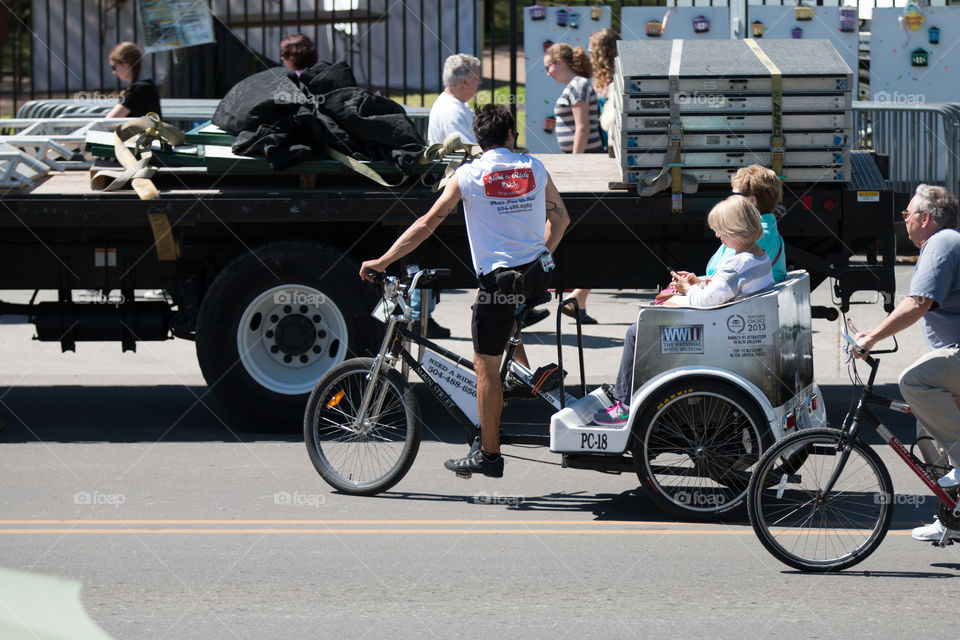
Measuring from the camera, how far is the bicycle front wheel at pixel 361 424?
702 centimetres

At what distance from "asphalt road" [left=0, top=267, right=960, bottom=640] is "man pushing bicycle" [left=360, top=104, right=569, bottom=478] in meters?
0.51

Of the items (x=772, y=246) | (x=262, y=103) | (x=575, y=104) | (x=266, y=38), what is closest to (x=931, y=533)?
(x=772, y=246)

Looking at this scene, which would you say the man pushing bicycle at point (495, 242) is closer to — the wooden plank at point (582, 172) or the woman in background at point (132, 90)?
the wooden plank at point (582, 172)

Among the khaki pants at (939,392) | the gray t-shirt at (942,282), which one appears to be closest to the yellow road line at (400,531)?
the khaki pants at (939,392)

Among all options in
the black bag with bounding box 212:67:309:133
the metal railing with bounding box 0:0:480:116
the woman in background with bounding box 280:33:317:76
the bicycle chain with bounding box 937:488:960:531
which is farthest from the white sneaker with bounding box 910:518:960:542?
the metal railing with bounding box 0:0:480:116

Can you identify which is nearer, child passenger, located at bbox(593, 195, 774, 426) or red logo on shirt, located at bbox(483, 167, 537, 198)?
child passenger, located at bbox(593, 195, 774, 426)

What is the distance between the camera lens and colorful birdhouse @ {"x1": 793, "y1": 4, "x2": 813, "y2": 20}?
49.3ft

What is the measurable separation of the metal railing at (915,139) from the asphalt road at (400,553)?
7.00 metres

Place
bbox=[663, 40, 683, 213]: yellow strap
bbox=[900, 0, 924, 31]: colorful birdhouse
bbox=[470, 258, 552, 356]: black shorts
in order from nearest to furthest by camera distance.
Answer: bbox=[470, 258, 552, 356]: black shorts, bbox=[663, 40, 683, 213]: yellow strap, bbox=[900, 0, 924, 31]: colorful birdhouse

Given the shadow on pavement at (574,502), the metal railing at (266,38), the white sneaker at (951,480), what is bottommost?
the shadow on pavement at (574,502)

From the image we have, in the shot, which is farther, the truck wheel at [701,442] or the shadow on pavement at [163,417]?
the shadow on pavement at [163,417]

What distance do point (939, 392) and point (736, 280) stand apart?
1.11 meters

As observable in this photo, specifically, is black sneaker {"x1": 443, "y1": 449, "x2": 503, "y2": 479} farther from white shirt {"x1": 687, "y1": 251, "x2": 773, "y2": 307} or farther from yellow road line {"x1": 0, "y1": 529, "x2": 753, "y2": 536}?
white shirt {"x1": 687, "y1": 251, "x2": 773, "y2": 307}

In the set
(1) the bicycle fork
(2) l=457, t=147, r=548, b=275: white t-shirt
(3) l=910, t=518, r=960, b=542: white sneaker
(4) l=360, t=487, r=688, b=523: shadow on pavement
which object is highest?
(2) l=457, t=147, r=548, b=275: white t-shirt
